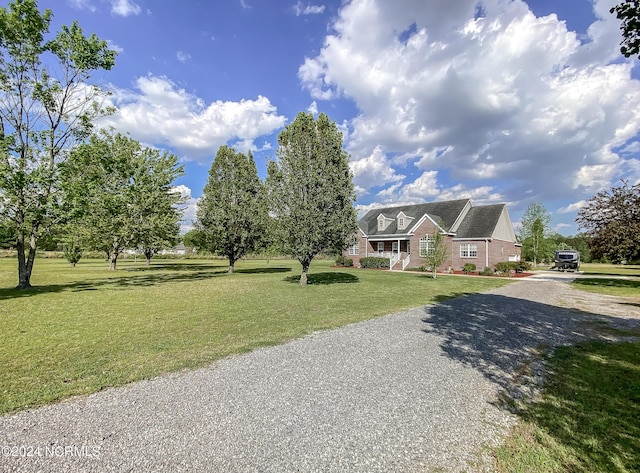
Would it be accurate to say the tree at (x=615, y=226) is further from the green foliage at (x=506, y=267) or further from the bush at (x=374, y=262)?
the bush at (x=374, y=262)

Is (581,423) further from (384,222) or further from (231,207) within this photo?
(384,222)

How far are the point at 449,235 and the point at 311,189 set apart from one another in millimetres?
19508

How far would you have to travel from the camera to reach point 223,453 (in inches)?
118

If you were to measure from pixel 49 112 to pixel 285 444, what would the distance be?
69.9ft

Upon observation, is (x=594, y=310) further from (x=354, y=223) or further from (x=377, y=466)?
(x=377, y=466)

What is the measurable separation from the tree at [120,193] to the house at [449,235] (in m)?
17.9

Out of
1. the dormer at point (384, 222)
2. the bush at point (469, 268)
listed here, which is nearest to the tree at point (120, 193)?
the dormer at point (384, 222)

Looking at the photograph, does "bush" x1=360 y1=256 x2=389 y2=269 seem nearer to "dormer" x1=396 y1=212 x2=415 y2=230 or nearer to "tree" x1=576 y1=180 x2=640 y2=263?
"dormer" x1=396 y1=212 x2=415 y2=230

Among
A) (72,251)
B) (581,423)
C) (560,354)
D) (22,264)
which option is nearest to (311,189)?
(560,354)

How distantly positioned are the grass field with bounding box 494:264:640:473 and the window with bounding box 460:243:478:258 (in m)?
25.5

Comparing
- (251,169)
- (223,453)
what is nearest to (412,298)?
(223,453)

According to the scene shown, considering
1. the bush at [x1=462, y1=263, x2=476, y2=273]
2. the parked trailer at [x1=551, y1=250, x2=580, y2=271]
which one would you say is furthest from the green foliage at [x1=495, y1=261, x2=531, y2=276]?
the parked trailer at [x1=551, y1=250, x2=580, y2=271]

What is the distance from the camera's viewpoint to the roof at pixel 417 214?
33.0 m

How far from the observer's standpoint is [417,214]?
120 feet
